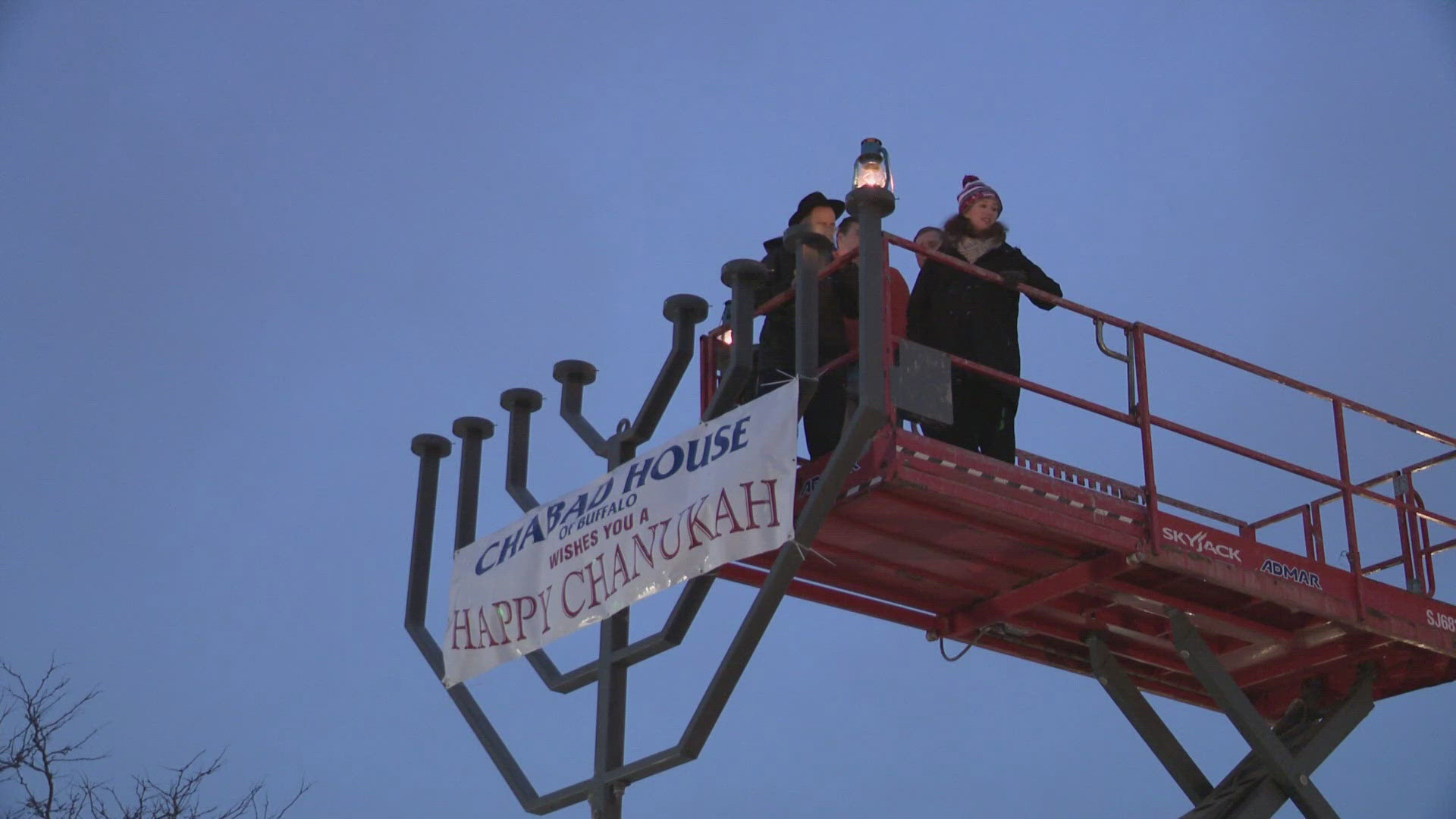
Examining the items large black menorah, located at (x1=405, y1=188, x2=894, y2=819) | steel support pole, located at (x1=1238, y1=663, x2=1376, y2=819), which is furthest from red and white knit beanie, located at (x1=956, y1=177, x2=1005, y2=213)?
steel support pole, located at (x1=1238, y1=663, x2=1376, y2=819)

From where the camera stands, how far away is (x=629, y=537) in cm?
922

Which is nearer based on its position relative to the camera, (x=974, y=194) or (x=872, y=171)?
(x=872, y=171)

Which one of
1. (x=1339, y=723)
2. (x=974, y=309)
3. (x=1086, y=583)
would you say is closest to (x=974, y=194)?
(x=974, y=309)

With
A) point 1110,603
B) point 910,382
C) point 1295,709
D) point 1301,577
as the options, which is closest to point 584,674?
point 910,382

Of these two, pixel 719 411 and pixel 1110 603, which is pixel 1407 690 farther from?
pixel 719 411

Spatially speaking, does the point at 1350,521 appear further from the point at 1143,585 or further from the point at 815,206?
the point at 815,206

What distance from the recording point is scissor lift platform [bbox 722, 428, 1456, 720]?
938 centimetres

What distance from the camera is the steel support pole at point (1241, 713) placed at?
1047cm

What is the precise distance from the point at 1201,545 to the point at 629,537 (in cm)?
316

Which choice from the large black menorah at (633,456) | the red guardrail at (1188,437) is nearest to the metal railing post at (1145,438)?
the red guardrail at (1188,437)

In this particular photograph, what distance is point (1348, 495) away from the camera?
11.1 meters

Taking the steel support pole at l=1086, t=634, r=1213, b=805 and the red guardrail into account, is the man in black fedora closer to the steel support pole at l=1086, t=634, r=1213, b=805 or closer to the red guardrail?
the red guardrail

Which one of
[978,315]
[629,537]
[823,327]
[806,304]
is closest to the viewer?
[806,304]

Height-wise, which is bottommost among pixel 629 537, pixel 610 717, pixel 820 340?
pixel 610 717
